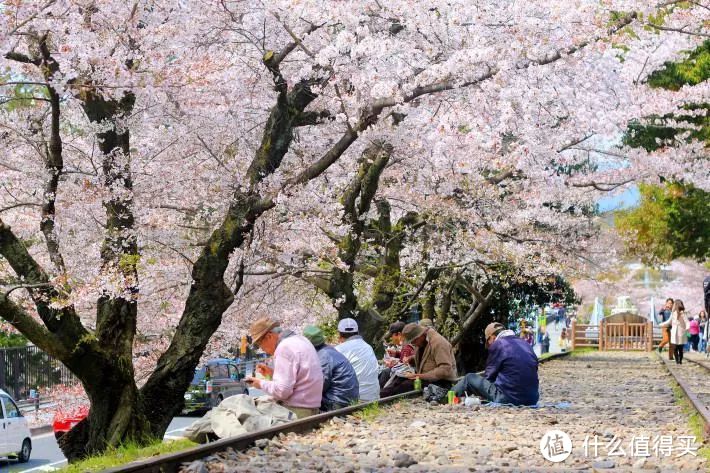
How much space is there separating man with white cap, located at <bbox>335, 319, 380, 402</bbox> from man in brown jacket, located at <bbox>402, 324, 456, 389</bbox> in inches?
34.6

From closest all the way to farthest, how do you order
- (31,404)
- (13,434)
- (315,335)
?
(315,335), (13,434), (31,404)

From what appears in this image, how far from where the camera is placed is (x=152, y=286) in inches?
691

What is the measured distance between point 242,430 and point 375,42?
208 inches

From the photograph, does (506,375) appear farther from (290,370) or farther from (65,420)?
(65,420)

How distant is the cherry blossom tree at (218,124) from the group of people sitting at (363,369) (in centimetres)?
208

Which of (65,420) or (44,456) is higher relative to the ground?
(65,420)

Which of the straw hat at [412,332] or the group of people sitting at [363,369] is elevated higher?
the straw hat at [412,332]

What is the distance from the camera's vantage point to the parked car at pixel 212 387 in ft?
94.7

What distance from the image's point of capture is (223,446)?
7.93m

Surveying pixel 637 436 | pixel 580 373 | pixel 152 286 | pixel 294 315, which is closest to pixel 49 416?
pixel 294 315

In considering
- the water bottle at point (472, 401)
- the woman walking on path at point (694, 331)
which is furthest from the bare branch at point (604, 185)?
the woman walking on path at point (694, 331)

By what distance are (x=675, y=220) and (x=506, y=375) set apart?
15284 mm

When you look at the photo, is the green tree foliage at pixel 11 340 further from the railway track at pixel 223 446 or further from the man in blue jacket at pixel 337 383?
the railway track at pixel 223 446

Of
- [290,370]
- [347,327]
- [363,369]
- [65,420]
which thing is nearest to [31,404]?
[65,420]
